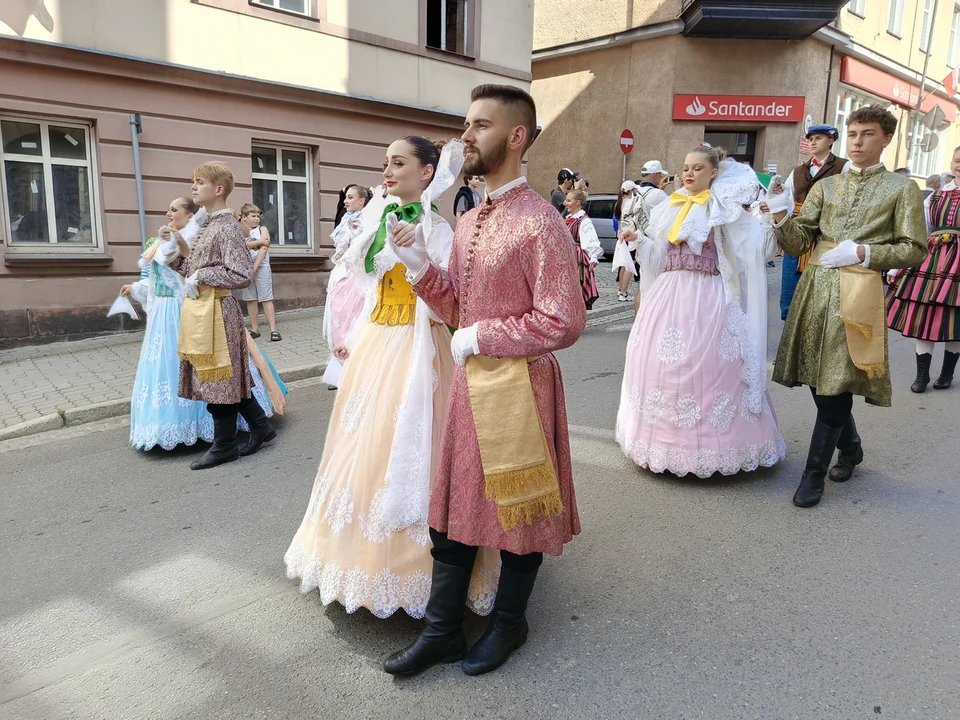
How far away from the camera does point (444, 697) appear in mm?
2289

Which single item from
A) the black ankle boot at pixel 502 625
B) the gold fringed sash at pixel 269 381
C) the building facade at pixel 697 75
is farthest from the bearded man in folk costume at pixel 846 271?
the building facade at pixel 697 75

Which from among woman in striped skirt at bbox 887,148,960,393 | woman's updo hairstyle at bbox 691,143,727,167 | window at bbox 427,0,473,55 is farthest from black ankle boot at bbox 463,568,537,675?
window at bbox 427,0,473,55

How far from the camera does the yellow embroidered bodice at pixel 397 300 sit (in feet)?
9.00

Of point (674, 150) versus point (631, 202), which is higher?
point (674, 150)

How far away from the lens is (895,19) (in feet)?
72.2

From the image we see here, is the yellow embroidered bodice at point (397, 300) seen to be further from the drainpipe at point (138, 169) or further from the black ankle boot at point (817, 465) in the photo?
the drainpipe at point (138, 169)

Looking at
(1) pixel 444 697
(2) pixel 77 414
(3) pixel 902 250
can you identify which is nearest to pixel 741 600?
(1) pixel 444 697

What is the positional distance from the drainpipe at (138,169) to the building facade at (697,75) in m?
13.7

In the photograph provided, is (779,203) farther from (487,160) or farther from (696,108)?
(696,108)

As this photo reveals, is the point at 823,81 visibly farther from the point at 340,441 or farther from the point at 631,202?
the point at 340,441

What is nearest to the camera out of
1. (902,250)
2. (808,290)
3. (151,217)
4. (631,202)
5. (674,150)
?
(902,250)

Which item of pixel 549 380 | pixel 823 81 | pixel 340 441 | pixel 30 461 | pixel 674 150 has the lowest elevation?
pixel 30 461

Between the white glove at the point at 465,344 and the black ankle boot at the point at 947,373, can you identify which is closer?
the white glove at the point at 465,344

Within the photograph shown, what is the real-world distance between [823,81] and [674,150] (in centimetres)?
500
